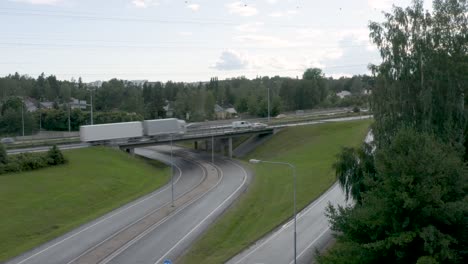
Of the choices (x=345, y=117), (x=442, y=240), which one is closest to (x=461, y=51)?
(x=442, y=240)

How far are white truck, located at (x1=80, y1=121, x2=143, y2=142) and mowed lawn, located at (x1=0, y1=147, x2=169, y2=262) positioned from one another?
98.6 inches

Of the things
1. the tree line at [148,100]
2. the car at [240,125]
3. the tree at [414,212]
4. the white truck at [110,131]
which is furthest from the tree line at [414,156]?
the tree line at [148,100]

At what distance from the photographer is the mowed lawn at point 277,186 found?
34.8 m

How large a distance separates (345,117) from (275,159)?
3522cm

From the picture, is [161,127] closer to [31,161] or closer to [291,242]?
[31,161]

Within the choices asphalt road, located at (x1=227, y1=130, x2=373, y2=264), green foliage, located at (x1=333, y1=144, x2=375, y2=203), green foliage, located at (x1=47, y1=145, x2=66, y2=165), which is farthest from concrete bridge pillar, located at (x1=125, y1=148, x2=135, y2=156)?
green foliage, located at (x1=333, y1=144, x2=375, y2=203)

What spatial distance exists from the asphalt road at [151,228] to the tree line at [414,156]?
12716 mm

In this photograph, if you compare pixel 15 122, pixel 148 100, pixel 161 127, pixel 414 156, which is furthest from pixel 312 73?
pixel 414 156

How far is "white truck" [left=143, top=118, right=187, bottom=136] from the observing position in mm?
76188

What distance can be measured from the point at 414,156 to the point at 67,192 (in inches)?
1430

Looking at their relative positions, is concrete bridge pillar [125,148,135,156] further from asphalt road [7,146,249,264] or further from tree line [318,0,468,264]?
tree line [318,0,468,264]

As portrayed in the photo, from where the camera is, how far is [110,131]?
71.8m

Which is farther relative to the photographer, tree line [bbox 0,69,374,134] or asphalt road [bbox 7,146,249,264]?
tree line [bbox 0,69,374,134]

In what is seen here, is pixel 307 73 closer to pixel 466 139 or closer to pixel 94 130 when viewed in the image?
pixel 94 130
